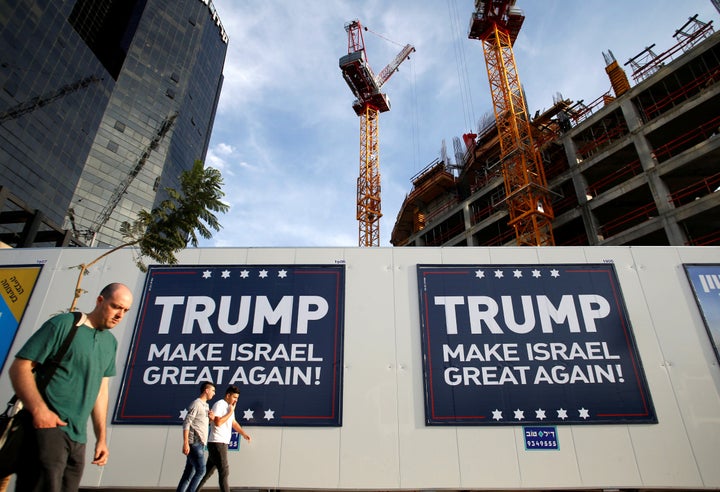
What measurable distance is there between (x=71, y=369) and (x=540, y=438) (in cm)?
750

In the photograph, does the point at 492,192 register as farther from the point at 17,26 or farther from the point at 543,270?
the point at 17,26

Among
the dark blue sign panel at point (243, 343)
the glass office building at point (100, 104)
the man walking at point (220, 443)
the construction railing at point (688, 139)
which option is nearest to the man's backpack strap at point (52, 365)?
the man walking at point (220, 443)

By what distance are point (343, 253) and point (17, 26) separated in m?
64.9

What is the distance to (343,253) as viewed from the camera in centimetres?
925

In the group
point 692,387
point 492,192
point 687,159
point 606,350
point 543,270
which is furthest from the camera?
point 492,192

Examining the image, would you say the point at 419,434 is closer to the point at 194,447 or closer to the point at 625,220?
the point at 194,447

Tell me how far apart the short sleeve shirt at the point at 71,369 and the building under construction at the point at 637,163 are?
31.4 meters

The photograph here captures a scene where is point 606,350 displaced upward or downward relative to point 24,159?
downward

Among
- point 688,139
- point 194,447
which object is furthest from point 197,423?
point 688,139

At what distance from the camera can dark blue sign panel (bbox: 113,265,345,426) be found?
781cm

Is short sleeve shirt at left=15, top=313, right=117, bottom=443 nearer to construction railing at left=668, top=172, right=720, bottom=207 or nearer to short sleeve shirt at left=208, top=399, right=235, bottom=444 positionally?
short sleeve shirt at left=208, top=399, right=235, bottom=444

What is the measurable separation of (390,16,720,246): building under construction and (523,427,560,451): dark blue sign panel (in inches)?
973

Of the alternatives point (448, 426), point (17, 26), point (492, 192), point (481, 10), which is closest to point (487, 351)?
point (448, 426)

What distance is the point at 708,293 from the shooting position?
8555 mm
